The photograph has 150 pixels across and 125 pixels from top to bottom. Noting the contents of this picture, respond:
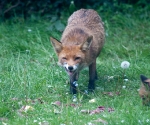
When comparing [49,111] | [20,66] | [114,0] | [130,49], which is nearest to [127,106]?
[49,111]

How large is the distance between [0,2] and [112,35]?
122 inches

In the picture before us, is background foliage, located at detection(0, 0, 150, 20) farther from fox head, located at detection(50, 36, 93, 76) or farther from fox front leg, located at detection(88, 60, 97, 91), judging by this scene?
fox head, located at detection(50, 36, 93, 76)

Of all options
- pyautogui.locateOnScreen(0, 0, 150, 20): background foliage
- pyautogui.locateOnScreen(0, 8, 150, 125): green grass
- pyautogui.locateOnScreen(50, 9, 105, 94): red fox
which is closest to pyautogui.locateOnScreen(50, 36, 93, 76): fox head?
pyautogui.locateOnScreen(50, 9, 105, 94): red fox

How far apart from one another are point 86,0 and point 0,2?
2230mm

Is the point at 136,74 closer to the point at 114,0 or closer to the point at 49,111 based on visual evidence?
the point at 49,111

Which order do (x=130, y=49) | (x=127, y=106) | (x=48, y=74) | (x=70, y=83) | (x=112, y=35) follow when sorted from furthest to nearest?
1. (x=112, y=35)
2. (x=130, y=49)
3. (x=48, y=74)
4. (x=70, y=83)
5. (x=127, y=106)

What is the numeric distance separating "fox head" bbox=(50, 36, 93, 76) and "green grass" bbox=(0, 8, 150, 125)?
1.62ft

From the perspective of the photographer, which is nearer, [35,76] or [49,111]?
[49,111]

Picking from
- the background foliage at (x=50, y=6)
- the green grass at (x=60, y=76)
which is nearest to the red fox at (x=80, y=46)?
the green grass at (x=60, y=76)

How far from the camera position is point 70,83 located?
7926 mm

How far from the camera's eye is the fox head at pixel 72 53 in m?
7.48

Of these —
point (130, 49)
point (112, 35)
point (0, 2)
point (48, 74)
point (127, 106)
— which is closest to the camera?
point (127, 106)

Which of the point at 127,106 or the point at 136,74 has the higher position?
the point at 127,106

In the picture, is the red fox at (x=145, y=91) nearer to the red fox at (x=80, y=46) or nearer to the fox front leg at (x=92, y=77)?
the red fox at (x=80, y=46)
